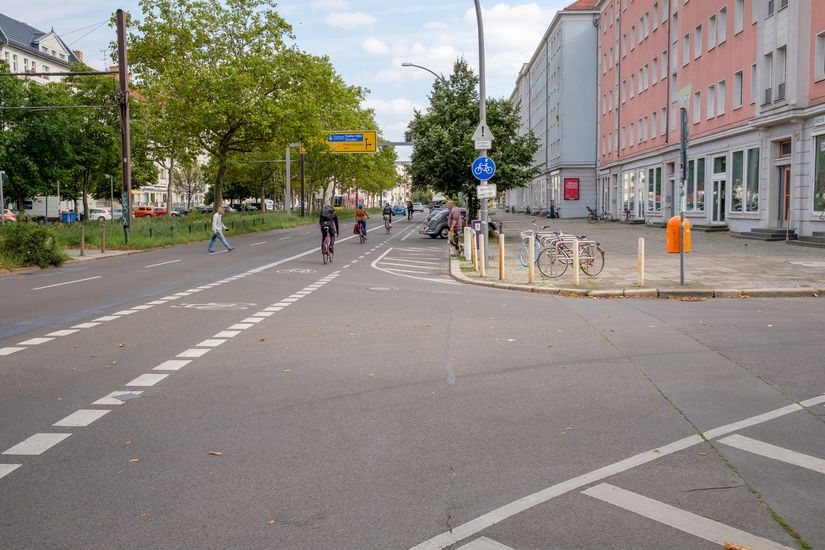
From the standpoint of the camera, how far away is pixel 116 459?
5.08m

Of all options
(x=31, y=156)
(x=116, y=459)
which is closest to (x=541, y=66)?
(x=31, y=156)

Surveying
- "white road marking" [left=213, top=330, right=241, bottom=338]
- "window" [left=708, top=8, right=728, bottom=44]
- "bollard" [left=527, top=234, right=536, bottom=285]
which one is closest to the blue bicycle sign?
"bollard" [left=527, top=234, right=536, bottom=285]

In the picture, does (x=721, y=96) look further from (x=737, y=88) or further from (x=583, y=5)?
(x=583, y=5)

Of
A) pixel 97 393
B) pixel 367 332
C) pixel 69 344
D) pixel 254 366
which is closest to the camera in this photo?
pixel 97 393

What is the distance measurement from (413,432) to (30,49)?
297ft

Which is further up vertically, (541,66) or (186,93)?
(541,66)

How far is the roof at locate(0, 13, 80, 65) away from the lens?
81562 mm

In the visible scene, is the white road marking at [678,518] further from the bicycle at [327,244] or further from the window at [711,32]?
the window at [711,32]

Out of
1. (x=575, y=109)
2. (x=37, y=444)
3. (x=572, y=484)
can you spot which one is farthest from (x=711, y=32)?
(x=37, y=444)

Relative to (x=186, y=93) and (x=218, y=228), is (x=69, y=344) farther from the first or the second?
(x=186, y=93)

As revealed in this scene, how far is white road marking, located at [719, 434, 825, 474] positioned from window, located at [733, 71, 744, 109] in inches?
1362

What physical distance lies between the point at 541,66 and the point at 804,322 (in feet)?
296

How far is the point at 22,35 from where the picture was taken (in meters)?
86.7

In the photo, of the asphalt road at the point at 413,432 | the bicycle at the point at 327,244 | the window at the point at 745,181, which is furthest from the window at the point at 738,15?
the asphalt road at the point at 413,432
